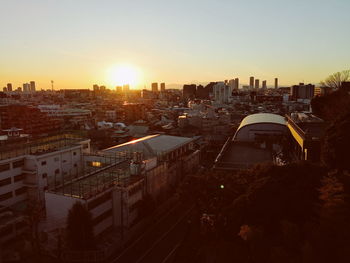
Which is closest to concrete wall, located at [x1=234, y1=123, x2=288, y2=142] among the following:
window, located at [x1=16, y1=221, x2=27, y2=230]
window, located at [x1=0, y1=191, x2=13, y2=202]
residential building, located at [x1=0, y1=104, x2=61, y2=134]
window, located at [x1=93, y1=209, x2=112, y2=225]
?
window, located at [x1=93, y1=209, x2=112, y2=225]

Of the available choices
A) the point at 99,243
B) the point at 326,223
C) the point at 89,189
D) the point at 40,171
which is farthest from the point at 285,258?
the point at 40,171

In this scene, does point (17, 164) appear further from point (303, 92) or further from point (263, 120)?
point (303, 92)

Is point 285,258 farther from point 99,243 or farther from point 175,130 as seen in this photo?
point 175,130

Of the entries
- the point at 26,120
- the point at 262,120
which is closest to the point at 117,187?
the point at 262,120

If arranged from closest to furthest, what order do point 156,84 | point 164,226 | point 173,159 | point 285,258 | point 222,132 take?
1. point 285,258
2. point 164,226
3. point 173,159
4. point 222,132
5. point 156,84

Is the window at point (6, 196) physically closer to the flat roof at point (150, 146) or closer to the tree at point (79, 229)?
the tree at point (79, 229)

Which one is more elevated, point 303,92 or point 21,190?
point 303,92

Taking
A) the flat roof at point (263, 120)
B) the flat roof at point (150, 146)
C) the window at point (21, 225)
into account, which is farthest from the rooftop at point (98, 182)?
the flat roof at point (263, 120)
